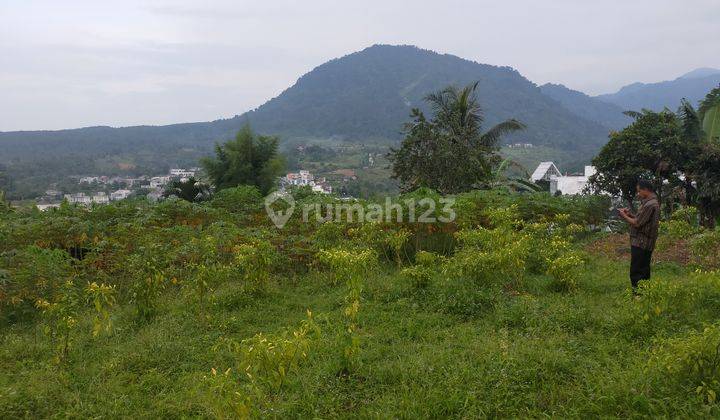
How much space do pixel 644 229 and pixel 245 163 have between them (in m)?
16.7

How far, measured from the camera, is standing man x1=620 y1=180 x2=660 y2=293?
5.00 meters

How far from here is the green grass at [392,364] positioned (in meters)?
3.35

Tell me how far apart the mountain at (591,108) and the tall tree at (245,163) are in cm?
15396

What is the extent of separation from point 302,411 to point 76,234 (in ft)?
18.4

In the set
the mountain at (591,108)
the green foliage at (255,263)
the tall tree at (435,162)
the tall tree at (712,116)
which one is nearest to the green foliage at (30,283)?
the green foliage at (255,263)

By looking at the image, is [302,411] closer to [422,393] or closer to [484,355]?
[422,393]

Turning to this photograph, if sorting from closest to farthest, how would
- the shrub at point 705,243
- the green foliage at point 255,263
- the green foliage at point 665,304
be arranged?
the green foliage at point 665,304, the green foliage at point 255,263, the shrub at point 705,243

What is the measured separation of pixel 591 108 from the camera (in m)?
177

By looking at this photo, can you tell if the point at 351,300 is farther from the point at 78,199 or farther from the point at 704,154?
the point at 78,199

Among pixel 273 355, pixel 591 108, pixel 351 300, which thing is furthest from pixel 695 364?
pixel 591 108

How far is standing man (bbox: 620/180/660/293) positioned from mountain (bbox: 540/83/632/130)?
6513 inches

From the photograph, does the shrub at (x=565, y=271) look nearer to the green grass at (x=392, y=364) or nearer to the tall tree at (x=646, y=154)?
the green grass at (x=392, y=364)

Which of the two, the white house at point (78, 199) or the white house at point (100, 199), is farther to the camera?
the white house at point (100, 199)

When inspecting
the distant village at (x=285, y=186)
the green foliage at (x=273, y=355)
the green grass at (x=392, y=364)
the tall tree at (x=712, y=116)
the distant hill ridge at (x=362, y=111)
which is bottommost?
the distant village at (x=285, y=186)
